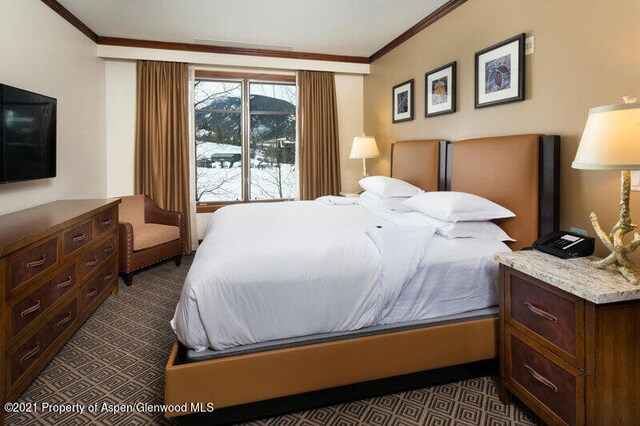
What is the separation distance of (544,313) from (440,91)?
2.64 meters

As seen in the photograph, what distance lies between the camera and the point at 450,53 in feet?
11.7

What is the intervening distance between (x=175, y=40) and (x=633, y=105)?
15.5ft

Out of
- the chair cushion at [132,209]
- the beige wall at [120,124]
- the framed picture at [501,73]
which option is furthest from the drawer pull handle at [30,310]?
the framed picture at [501,73]

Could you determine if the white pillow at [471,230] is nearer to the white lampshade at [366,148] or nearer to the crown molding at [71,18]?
the white lampshade at [366,148]

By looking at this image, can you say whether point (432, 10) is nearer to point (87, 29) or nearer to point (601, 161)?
point (601, 161)

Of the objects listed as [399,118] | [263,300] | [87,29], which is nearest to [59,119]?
[87,29]

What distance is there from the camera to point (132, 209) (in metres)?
4.48

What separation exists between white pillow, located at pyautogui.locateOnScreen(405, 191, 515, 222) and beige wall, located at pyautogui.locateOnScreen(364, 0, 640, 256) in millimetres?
409

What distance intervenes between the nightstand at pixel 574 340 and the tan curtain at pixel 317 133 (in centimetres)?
377

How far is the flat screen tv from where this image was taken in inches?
103

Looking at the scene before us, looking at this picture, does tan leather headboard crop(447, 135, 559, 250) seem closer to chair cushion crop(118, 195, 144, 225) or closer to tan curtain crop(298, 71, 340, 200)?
tan curtain crop(298, 71, 340, 200)

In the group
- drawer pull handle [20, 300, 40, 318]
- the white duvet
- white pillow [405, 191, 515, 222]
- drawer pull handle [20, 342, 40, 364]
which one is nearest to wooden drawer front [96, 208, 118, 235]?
drawer pull handle [20, 300, 40, 318]

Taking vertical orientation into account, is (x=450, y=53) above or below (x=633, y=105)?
above

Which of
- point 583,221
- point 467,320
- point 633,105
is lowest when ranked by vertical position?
point 467,320
